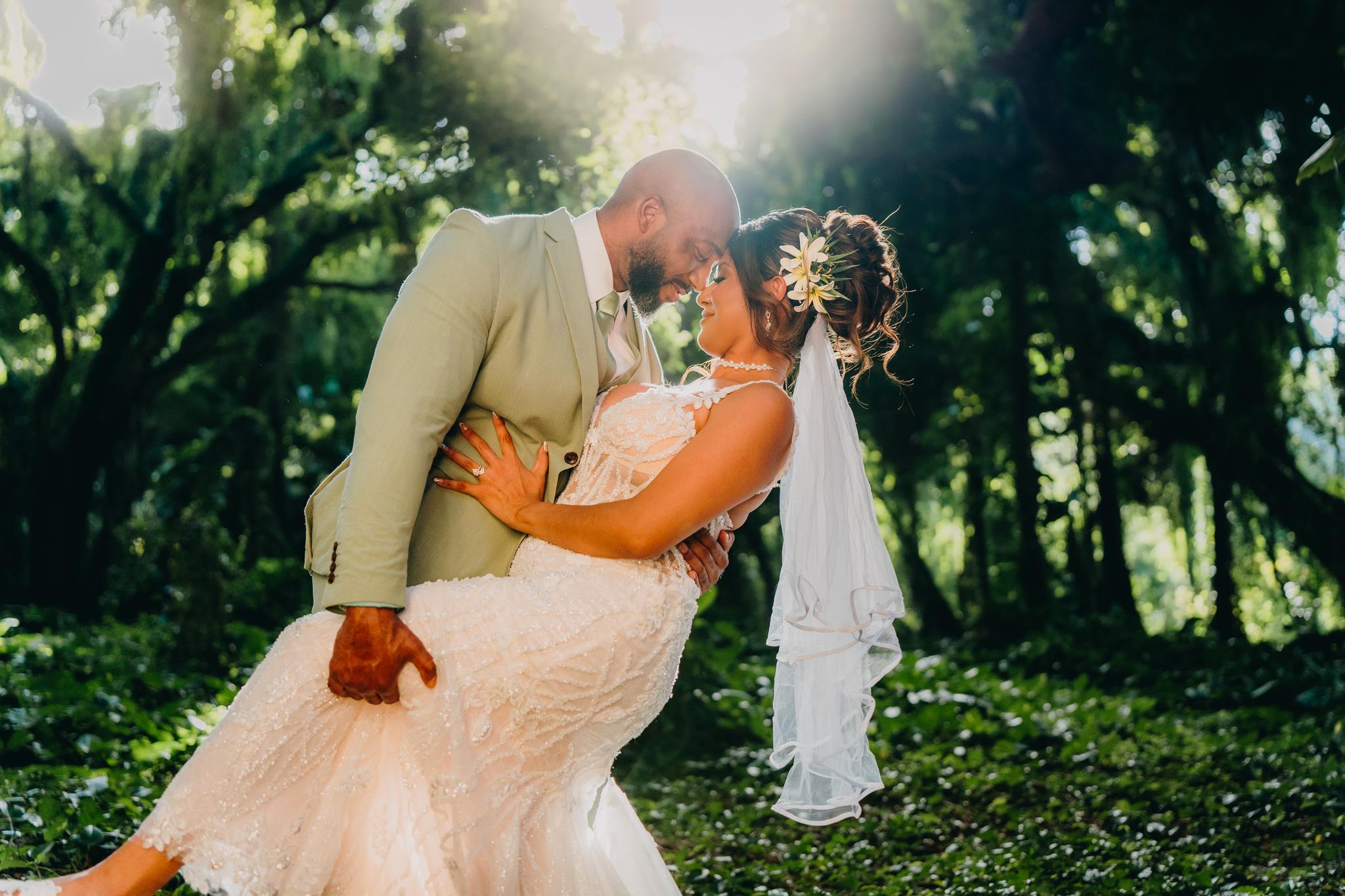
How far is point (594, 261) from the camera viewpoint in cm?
302

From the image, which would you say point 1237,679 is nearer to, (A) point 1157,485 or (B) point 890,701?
(B) point 890,701

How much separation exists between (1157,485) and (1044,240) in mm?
3560

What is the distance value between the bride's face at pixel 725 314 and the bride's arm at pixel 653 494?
37cm

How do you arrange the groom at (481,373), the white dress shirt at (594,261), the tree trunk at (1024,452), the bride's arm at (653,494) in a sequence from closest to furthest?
1. the groom at (481,373)
2. the bride's arm at (653,494)
3. the white dress shirt at (594,261)
4. the tree trunk at (1024,452)

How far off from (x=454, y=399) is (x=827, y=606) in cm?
127

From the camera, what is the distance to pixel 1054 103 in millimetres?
11352

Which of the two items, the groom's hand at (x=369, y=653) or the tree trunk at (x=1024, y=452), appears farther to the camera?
the tree trunk at (x=1024, y=452)

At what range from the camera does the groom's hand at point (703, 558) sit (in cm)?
306

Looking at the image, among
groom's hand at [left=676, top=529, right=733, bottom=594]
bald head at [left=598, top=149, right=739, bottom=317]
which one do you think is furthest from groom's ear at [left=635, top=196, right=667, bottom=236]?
groom's hand at [left=676, top=529, right=733, bottom=594]

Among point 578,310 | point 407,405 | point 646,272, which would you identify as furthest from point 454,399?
point 646,272

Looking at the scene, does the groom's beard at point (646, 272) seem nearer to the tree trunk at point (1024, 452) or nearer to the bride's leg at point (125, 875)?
the bride's leg at point (125, 875)

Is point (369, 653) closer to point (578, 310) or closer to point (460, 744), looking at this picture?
point (460, 744)

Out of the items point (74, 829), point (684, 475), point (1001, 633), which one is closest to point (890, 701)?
point (1001, 633)

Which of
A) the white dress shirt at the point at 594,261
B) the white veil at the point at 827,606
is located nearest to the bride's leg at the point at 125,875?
the white dress shirt at the point at 594,261
